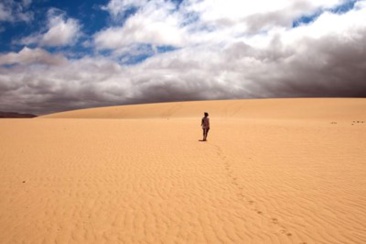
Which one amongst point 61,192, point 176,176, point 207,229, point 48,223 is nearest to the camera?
point 207,229

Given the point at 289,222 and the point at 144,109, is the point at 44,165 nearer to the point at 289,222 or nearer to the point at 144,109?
the point at 289,222

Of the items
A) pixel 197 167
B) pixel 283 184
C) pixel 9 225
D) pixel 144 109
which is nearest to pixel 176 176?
pixel 197 167

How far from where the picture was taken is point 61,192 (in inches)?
341

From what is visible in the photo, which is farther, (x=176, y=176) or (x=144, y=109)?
(x=144, y=109)

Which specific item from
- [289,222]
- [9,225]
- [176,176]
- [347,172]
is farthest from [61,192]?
[347,172]

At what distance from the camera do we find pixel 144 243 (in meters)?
5.48

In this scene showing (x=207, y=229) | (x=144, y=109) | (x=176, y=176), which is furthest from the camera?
(x=144, y=109)

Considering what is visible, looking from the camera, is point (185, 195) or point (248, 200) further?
point (185, 195)

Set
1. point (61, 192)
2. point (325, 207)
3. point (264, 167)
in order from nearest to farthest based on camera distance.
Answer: point (325, 207)
point (61, 192)
point (264, 167)

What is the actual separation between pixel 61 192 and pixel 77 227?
2833 mm

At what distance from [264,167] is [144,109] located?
71245mm

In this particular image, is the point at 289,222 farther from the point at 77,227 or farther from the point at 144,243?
the point at 77,227

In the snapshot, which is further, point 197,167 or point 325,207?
point 197,167

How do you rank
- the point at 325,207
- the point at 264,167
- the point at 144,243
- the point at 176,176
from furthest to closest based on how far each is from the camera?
the point at 264,167
the point at 176,176
the point at 325,207
the point at 144,243
